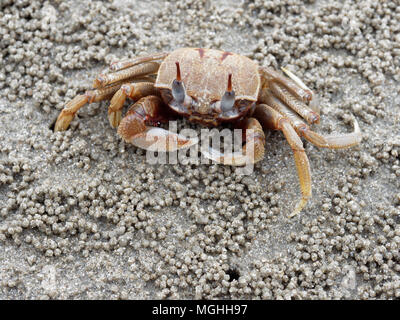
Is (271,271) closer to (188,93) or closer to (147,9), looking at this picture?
(188,93)

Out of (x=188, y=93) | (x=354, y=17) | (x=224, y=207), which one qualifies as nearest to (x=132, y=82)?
(x=188, y=93)

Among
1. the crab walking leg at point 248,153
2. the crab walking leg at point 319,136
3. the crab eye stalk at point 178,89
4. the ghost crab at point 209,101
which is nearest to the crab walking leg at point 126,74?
the ghost crab at point 209,101

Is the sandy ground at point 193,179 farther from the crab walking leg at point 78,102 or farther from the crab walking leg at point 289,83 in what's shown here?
the crab walking leg at point 289,83

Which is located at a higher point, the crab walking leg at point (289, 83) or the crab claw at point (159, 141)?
the crab walking leg at point (289, 83)

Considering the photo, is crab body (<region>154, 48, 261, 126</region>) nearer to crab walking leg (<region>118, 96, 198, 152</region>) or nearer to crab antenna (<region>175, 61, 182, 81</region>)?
crab antenna (<region>175, 61, 182, 81</region>)

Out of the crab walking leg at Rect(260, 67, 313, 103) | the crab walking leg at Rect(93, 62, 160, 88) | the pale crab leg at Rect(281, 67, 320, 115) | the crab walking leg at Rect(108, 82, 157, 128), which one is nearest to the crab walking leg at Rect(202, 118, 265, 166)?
the crab walking leg at Rect(260, 67, 313, 103)

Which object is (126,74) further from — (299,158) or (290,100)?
(299,158)
